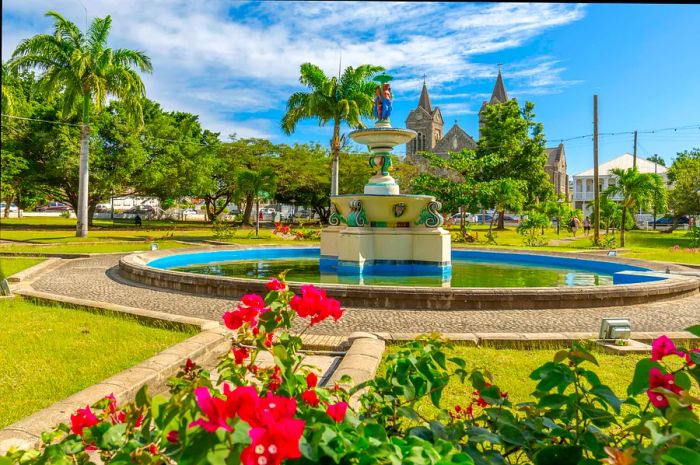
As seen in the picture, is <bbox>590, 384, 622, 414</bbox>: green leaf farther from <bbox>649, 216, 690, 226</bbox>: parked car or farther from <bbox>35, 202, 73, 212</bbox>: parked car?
<bbox>35, 202, 73, 212</bbox>: parked car

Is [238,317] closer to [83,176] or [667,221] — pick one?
[83,176]

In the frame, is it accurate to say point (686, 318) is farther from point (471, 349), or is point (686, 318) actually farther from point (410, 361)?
point (410, 361)

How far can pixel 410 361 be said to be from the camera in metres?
2.04

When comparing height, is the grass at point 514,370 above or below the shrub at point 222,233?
below

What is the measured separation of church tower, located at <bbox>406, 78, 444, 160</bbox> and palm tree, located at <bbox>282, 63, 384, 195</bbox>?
2077 inches

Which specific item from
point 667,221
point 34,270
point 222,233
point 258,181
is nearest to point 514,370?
point 34,270

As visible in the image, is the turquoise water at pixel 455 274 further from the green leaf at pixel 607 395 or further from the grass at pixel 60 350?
the green leaf at pixel 607 395

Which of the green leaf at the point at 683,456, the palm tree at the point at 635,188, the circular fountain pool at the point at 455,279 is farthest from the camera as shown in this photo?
the palm tree at the point at 635,188

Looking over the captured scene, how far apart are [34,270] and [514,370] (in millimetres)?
11100

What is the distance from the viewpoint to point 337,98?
26.4m

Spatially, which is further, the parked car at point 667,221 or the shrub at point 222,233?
the parked car at point 667,221

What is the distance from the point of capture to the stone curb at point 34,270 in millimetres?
9899

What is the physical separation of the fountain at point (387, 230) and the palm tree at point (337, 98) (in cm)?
1235

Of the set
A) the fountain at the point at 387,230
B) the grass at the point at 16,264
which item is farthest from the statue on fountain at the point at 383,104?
the grass at the point at 16,264
